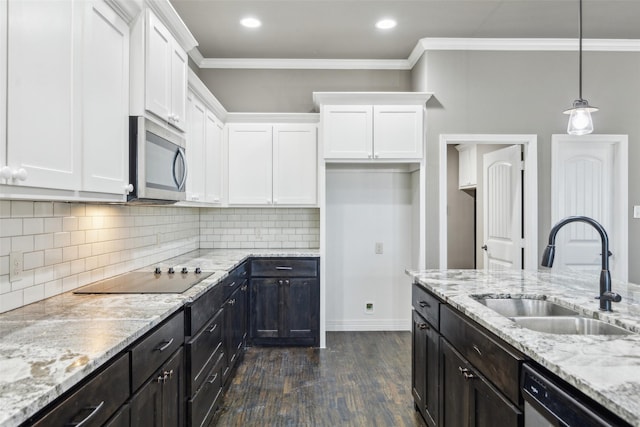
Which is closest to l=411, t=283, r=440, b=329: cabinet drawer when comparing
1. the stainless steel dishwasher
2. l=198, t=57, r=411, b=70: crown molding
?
the stainless steel dishwasher

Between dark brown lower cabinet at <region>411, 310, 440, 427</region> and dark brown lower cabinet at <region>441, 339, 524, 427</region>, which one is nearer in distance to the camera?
dark brown lower cabinet at <region>441, 339, 524, 427</region>

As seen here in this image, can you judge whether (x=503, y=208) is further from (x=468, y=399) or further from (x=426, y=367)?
(x=468, y=399)

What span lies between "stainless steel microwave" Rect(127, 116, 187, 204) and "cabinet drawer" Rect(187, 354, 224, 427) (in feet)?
3.54

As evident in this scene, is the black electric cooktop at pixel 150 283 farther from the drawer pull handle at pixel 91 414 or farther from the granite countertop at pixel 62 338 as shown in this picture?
the drawer pull handle at pixel 91 414

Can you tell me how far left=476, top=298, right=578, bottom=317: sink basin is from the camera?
1.93 m

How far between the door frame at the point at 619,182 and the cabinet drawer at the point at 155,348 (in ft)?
11.8

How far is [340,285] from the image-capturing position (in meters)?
4.33

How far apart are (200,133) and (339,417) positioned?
7.88 ft

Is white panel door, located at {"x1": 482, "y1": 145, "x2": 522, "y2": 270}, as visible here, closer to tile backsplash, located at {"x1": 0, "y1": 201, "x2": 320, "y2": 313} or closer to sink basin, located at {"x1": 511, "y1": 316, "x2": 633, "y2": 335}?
tile backsplash, located at {"x1": 0, "y1": 201, "x2": 320, "y2": 313}

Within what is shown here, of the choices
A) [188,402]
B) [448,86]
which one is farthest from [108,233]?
[448,86]

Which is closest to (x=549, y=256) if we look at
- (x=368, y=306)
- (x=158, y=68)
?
(x=158, y=68)

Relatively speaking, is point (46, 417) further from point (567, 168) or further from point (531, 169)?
point (567, 168)

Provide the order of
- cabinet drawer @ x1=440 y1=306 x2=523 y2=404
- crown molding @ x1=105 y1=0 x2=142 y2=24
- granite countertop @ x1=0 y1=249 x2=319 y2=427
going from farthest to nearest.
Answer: crown molding @ x1=105 y1=0 x2=142 y2=24 < cabinet drawer @ x1=440 y1=306 x2=523 y2=404 < granite countertop @ x1=0 y1=249 x2=319 y2=427

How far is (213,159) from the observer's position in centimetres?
363
